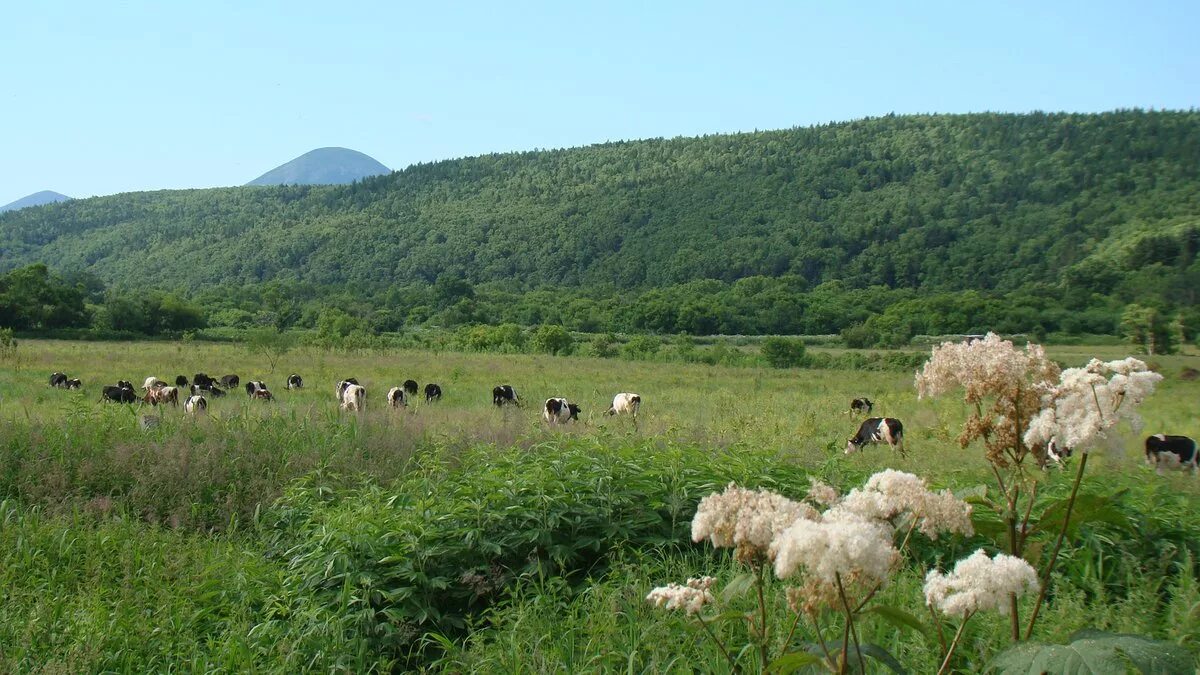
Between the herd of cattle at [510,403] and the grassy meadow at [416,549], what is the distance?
1.79 m

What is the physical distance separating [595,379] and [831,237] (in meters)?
97.1

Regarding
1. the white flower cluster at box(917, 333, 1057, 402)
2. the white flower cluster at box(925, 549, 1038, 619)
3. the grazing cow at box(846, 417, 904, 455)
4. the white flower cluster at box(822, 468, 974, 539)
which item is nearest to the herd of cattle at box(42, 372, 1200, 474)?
the grazing cow at box(846, 417, 904, 455)

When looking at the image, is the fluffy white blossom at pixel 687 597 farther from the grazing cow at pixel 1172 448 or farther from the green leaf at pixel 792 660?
the grazing cow at pixel 1172 448

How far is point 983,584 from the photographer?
2.21 meters

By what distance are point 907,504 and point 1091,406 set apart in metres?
0.67

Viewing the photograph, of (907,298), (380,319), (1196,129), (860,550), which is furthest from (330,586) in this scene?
(1196,129)

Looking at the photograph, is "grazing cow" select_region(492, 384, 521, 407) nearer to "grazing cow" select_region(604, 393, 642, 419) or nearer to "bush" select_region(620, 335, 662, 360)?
"grazing cow" select_region(604, 393, 642, 419)

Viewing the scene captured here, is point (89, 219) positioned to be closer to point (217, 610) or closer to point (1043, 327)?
point (1043, 327)

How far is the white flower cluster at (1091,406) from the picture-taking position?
259 centimetres

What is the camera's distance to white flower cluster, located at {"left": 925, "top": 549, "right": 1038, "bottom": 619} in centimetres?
218

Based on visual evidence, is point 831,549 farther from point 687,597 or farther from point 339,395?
point 339,395

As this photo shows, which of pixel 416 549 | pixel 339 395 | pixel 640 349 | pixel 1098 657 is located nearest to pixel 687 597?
pixel 1098 657

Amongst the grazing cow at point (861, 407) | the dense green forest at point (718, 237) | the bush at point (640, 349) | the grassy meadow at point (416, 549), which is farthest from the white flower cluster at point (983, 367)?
the dense green forest at point (718, 237)

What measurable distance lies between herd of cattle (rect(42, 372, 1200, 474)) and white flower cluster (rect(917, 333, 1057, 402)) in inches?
184
